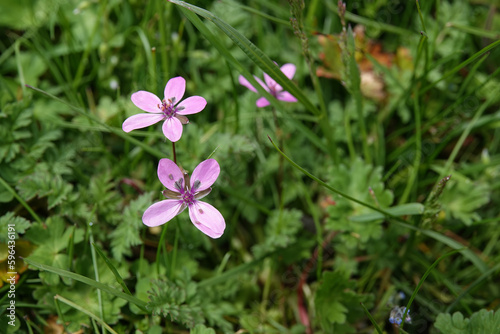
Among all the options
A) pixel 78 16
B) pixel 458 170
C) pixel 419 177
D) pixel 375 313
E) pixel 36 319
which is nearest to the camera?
pixel 36 319

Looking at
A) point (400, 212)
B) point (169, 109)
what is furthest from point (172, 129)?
point (400, 212)

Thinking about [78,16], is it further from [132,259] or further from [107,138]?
[132,259]

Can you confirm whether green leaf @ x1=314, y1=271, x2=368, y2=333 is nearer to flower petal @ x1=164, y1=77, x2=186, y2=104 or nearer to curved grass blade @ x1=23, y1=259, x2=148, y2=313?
curved grass blade @ x1=23, y1=259, x2=148, y2=313

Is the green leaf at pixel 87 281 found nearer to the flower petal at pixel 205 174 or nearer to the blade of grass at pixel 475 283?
the flower petal at pixel 205 174

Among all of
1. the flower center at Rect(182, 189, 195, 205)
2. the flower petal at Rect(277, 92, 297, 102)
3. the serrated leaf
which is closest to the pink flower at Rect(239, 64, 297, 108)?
the flower petal at Rect(277, 92, 297, 102)

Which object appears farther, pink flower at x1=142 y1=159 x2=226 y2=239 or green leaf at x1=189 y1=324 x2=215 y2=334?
green leaf at x1=189 y1=324 x2=215 y2=334

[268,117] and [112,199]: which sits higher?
[268,117]

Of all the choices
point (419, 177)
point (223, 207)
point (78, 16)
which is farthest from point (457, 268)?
point (78, 16)
